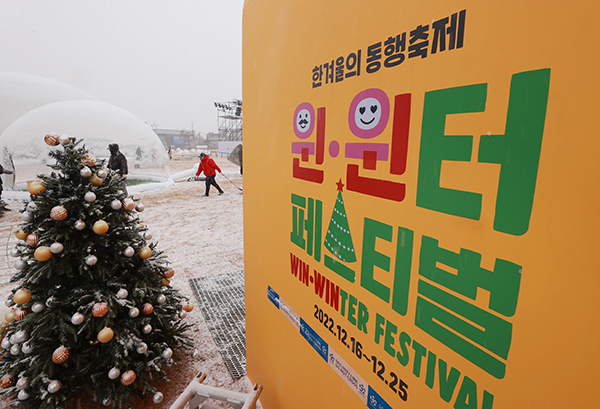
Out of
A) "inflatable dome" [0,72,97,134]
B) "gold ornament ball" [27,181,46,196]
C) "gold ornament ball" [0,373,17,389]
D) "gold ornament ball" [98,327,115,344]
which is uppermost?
"inflatable dome" [0,72,97,134]

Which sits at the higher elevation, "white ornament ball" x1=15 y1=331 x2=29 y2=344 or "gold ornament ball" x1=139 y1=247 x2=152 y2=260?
"gold ornament ball" x1=139 y1=247 x2=152 y2=260

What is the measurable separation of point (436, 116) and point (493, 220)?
0.34 meters

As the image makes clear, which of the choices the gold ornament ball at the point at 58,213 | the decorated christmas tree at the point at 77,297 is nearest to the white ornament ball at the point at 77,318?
the decorated christmas tree at the point at 77,297

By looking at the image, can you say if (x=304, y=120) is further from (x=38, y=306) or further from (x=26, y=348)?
(x=26, y=348)

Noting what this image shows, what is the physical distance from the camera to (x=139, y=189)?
1090 cm

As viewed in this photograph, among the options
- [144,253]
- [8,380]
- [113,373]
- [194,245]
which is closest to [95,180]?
[144,253]

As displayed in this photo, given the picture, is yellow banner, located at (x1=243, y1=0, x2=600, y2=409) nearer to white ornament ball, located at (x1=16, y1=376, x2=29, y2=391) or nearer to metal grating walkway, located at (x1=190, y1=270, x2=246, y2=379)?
metal grating walkway, located at (x1=190, y1=270, x2=246, y2=379)

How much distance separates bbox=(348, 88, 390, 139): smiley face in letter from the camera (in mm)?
1096

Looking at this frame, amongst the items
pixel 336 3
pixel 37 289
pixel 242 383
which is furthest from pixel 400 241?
pixel 37 289

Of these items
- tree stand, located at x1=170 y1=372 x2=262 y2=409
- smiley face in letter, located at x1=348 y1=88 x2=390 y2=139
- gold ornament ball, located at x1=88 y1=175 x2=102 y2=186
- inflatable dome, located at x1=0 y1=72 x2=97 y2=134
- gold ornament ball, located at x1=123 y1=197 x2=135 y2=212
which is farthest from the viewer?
inflatable dome, located at x1=0 y1=72 x2=97 y2=134

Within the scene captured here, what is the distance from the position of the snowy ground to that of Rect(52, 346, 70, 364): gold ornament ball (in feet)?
1.90

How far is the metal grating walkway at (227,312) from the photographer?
2.91 metres

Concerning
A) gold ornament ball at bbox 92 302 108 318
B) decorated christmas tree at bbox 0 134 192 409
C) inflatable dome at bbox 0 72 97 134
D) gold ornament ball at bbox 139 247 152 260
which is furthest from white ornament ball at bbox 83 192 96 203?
inflatable dome at bbox 0 72 97 134

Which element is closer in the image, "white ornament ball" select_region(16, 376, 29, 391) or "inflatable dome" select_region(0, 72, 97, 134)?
"white ornament ball" select_region(16, 376, 29, 391)
